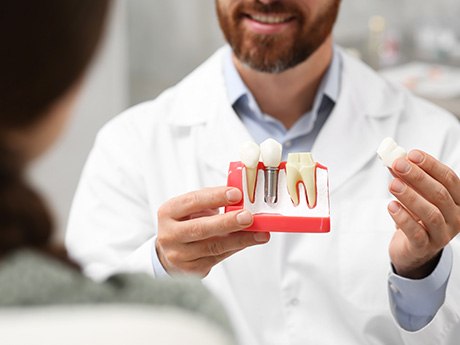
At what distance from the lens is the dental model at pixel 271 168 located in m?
1.05

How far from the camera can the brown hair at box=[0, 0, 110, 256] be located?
1.74ft

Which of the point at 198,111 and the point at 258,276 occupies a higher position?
the point at 198,111

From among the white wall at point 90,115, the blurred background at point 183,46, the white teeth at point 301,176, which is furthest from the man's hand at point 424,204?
the white wall at point 90,115

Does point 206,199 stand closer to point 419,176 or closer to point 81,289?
point 419,176

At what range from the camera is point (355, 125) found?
1340 mm

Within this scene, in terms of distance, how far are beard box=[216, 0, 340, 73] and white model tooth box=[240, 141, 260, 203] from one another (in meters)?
0.31

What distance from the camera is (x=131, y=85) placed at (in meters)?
2.34

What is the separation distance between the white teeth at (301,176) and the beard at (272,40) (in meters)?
0.31

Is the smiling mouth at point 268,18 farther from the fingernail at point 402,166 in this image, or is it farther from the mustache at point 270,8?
the fingernail at point 402,166

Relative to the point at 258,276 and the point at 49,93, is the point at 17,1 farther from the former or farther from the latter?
the point at 258,276

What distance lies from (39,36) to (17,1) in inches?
1.0

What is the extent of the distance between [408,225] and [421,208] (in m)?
0.03

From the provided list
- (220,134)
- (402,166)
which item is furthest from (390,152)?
(220,134)

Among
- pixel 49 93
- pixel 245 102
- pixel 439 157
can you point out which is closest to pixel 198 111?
pixel 245 102
